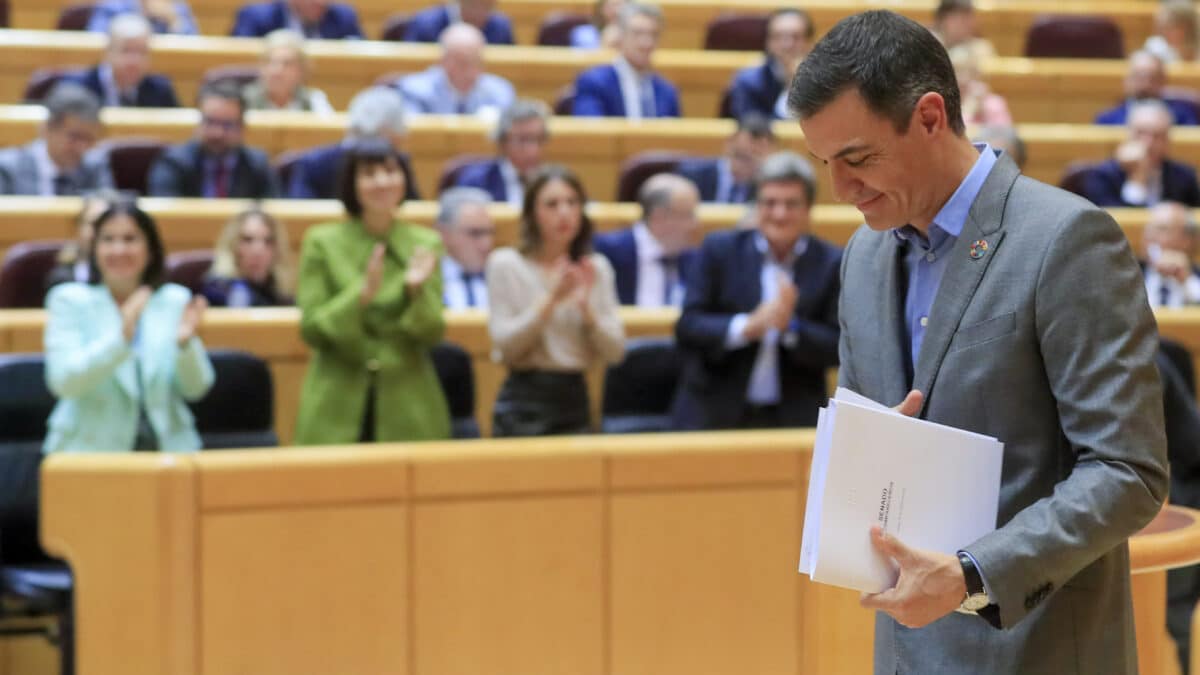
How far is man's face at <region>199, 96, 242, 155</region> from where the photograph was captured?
5.29 m

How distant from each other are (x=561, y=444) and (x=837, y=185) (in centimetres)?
163

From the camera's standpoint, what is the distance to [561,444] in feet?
9.77

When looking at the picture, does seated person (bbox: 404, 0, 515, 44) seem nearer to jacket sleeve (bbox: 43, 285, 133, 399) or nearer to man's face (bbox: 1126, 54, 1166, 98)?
man's face (bbox: 1126, 54, 1166, 98)

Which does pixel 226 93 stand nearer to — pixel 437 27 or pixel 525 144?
pixel 525 144

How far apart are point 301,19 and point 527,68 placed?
1112 millimetres

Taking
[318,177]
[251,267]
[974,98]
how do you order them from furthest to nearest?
[974,98] < [318,177] < [251,267]

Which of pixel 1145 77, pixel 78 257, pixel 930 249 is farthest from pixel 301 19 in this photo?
pixel 930 249

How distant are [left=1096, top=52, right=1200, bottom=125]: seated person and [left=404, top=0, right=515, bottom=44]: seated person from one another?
2843 mm

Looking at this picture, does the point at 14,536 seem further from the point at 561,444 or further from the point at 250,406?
the point at 561,444

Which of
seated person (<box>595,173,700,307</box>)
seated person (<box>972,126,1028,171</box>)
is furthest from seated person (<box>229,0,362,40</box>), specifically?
seated person (<box>972,126,1028,171</box>)

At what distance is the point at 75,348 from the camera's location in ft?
11.0

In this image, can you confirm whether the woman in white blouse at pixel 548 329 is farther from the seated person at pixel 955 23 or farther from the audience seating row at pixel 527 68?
the seated person at pixel 955 23

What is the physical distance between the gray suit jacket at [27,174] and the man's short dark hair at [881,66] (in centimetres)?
429

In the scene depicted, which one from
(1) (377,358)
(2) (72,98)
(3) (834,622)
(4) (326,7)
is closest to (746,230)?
(1) (377,358)
